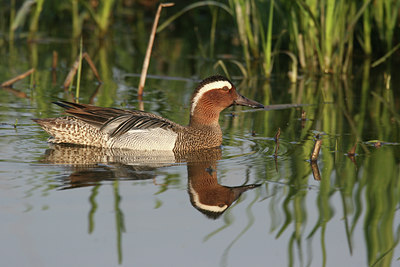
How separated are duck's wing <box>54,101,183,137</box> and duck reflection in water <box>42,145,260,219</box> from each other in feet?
0.81

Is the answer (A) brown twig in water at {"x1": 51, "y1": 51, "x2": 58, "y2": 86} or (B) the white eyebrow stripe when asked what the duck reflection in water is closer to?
(B) the white eyebrow stripe

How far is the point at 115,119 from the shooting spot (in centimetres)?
770

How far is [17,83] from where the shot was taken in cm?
1110

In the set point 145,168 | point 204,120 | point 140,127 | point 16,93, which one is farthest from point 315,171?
point 16,93

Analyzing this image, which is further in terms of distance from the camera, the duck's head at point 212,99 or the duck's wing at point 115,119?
the duck's head at point 212,99

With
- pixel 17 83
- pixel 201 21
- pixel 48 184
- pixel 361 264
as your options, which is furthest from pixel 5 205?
pixel 201 21

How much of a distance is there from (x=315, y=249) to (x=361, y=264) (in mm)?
336

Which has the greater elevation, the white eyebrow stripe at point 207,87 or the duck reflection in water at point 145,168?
the white eyebrow stripe at point 207,87

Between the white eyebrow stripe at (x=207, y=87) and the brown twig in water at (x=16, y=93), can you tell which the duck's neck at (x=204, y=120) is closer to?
the white eyebrow stripe at (x=207, y=87)

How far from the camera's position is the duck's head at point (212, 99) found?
802 centimetres

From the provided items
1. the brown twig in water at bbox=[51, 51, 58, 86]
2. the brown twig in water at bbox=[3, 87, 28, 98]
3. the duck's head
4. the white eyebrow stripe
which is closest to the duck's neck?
the duck's head

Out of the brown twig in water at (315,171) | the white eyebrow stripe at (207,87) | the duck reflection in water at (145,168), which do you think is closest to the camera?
the duck reflection in water at (145,168)

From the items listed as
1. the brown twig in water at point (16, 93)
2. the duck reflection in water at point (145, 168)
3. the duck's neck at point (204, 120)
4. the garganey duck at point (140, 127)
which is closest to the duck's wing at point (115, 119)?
the garganey duck at point (140, 127)

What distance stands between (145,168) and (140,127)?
0.96m
